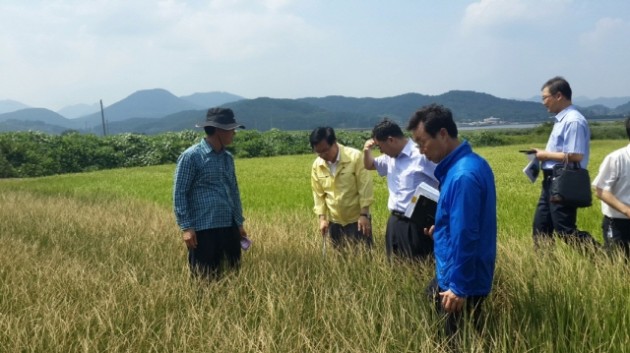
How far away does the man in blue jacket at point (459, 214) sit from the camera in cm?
231

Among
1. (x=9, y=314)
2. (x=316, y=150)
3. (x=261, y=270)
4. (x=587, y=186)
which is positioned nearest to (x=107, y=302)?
(x=9, y=314)

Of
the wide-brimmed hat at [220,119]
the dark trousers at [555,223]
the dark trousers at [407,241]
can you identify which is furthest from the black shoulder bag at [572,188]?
the wide-brimmed hat at [220,119]

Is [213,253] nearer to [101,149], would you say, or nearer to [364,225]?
[364,225]

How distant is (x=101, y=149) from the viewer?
2606 cm

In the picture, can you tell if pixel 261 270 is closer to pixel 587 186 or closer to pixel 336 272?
pixel 336 272

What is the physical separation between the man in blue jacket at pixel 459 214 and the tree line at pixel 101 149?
23.3m

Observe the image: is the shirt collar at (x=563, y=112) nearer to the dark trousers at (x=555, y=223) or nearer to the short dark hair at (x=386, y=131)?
the dark trousers at (x=555, y=223)

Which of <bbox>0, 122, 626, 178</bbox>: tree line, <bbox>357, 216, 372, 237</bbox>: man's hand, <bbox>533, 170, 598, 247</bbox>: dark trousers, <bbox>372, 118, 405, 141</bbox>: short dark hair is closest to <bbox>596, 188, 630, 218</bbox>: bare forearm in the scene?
<bbox>533, 170, 598, 247</bbox>: dark trousers

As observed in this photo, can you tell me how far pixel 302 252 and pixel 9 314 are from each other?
229 cm

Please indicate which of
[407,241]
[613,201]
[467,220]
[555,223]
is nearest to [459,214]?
[467,220]

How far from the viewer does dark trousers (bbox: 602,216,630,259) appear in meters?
3.73

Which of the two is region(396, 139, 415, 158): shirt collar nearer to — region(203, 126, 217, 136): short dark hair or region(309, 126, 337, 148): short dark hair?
region(309, 126, 337, 148): short dark hair

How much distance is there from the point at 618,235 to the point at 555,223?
0.59 meters

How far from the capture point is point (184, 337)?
2781 mm
